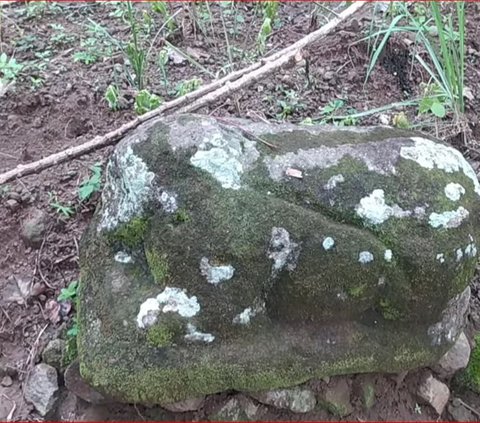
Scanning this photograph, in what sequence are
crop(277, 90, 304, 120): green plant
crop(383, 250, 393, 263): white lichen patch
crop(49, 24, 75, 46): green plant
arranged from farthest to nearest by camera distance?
crop(49, 24, 75, 46): green plant, crop(277, 90, 304, 120): green plant, crop(383, 250, 393, 263): white lichen patch

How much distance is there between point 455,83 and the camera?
2.66 metres

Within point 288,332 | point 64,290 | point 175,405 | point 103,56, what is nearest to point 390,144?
point 288,332

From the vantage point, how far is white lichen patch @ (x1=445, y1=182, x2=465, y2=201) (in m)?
1.94

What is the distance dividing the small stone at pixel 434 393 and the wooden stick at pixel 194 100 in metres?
1.22

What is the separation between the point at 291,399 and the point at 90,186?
42.0 inches

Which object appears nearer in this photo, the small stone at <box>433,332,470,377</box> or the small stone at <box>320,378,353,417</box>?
the small stone at <box>320,378,353,417</box>

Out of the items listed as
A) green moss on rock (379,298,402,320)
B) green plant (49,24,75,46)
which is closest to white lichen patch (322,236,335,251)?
green moss on rock (379,298,402,320)

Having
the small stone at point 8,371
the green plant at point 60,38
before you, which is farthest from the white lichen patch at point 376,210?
the green plant at point 60,38

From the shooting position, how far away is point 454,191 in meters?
1.95

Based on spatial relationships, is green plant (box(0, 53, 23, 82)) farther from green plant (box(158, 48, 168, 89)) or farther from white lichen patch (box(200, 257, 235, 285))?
white lichen patch (box(200, 257, 235, 285))

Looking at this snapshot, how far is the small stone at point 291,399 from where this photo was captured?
188 cm

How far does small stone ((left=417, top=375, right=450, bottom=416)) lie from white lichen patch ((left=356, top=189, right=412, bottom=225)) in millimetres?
561

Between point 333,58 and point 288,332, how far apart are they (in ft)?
5.74

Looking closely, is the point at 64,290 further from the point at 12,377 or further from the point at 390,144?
the point at 390,144
